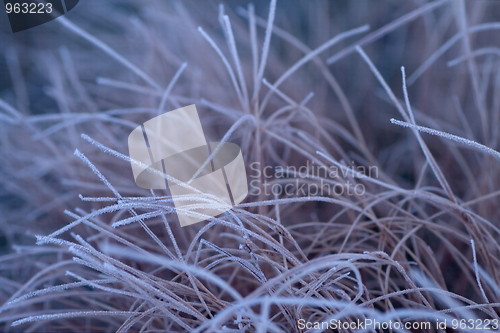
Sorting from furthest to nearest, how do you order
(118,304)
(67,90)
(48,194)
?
(67,90) → (48,194) → (118,304)

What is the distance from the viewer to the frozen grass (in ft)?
1.69

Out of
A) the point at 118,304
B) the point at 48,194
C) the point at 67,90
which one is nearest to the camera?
the point at 118,304

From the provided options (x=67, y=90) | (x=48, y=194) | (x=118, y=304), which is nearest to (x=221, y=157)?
(x=118, y=304)

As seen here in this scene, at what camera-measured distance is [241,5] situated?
0.93 metres

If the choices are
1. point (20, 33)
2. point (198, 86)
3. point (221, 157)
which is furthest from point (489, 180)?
point (20, 33)

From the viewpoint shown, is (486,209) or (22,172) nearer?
(486,209)

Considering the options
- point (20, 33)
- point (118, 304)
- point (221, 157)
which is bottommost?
point (118, 304)

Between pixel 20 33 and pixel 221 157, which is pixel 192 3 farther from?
pixel 221 157

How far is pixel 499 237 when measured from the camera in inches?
20.6

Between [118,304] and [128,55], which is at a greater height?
[128,55]

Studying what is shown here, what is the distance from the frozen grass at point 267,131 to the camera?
516 mm

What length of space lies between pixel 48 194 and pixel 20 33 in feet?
1.53

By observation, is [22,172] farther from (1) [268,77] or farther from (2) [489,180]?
(2) [489,180]

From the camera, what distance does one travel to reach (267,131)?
0.52m
